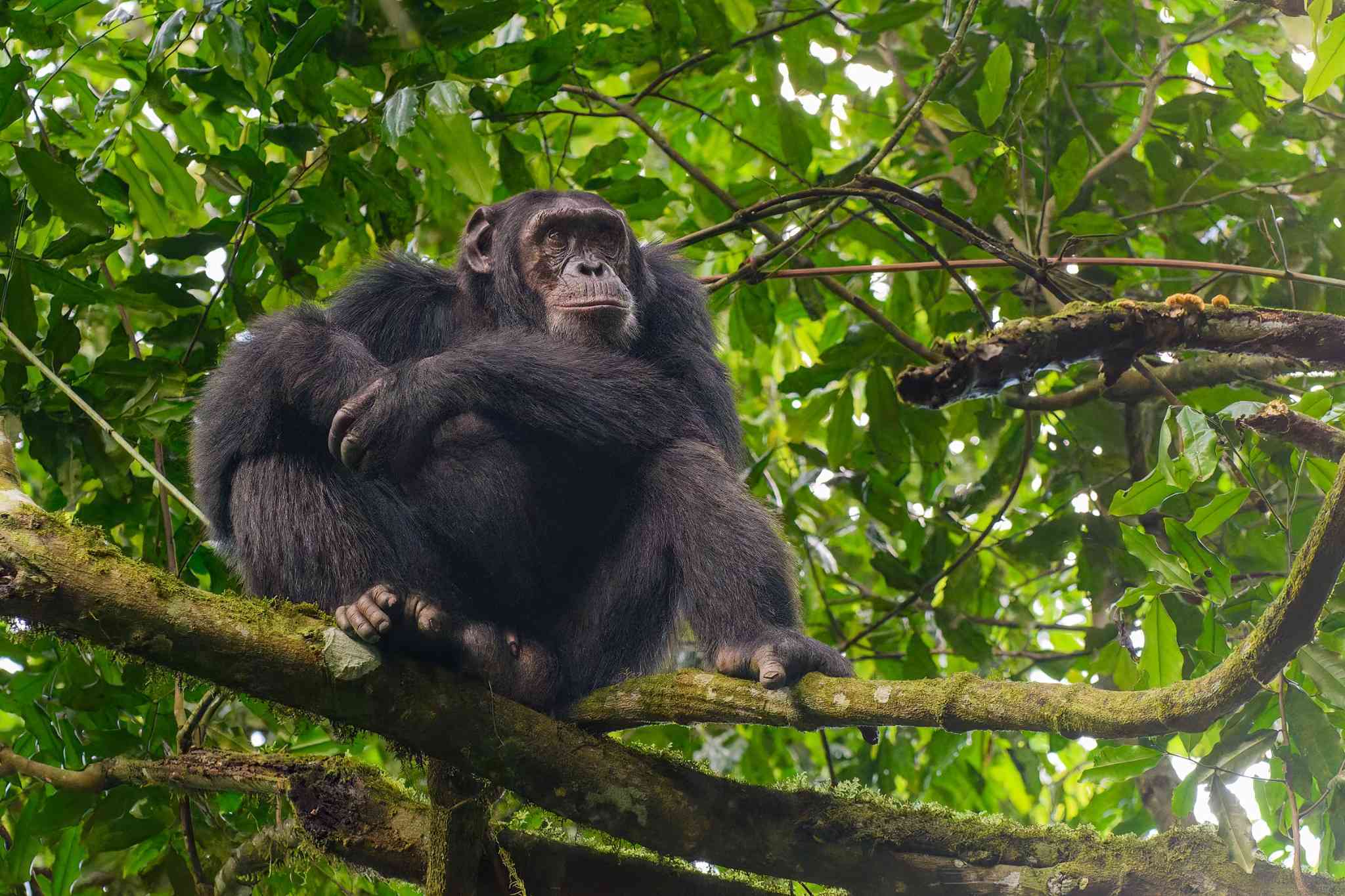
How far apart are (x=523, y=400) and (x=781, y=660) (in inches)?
57.2

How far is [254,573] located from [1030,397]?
13.1 ft

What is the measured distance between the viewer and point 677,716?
371 centimetres

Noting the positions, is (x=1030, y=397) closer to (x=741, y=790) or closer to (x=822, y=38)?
(x=822, y=38)

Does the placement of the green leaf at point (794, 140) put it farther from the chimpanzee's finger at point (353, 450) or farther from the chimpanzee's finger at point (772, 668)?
the chimpanzee's finger at point (772, 668)

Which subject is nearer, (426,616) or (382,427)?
(426,616)

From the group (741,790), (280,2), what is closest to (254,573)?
(741,790)

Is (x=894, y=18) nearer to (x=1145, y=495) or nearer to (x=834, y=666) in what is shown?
(x=1145, y=495)

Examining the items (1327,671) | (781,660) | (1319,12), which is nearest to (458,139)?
(781,660)

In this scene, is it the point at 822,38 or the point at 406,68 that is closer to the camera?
the point at 406,68

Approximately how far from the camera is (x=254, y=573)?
4.05m

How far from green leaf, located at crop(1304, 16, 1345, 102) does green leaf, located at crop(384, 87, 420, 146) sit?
2905 millimetres

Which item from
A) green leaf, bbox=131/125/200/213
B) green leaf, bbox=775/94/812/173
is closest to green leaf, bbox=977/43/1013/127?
green leaf, bbox=775/94/812/173

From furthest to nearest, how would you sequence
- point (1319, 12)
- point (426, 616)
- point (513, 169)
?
point (513, 169) < point (426, 616) < point (1319, 12)

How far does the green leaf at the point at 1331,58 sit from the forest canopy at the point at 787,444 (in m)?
0.02
